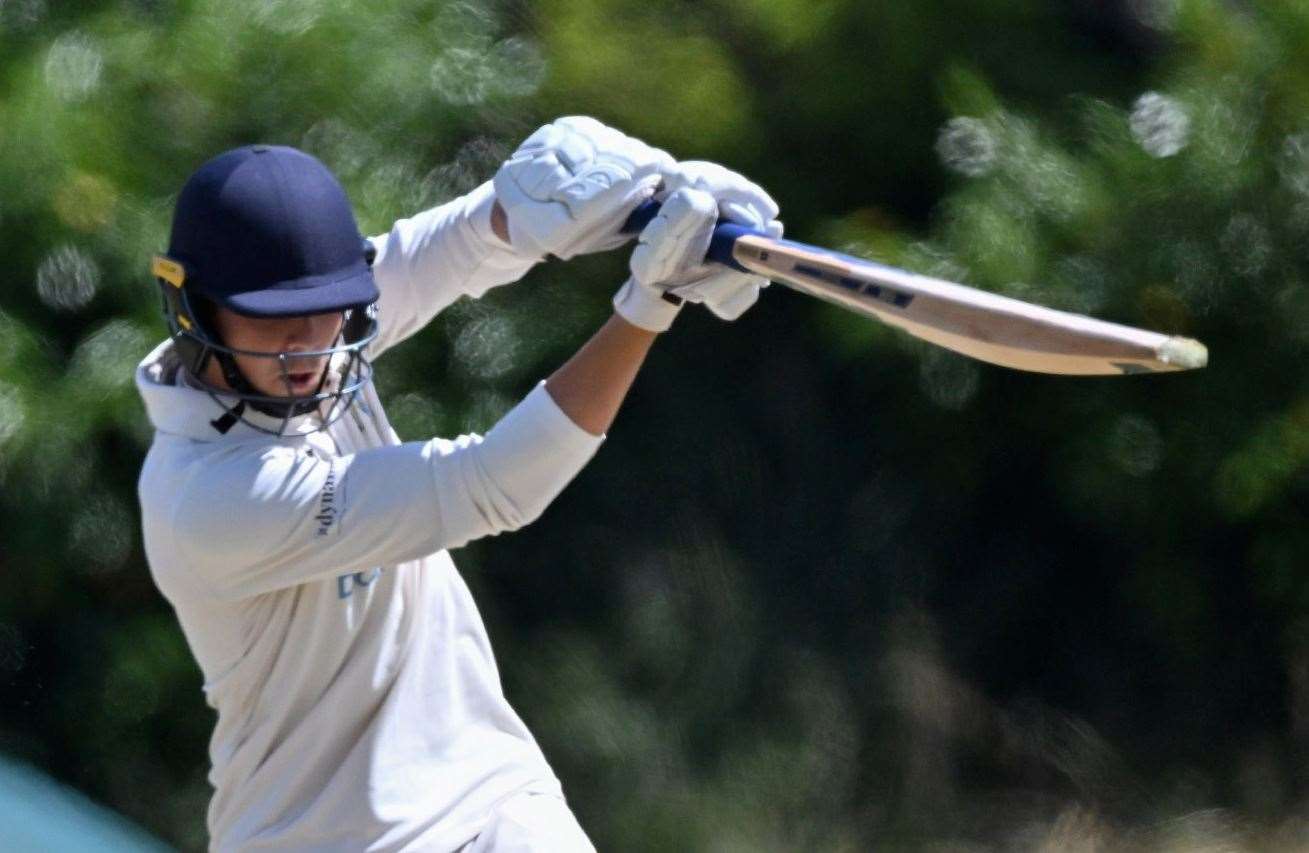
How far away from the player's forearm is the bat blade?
0.60 ft

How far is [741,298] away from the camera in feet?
7.90

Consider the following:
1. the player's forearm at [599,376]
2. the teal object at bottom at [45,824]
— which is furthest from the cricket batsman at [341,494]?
the teal object at bottom at [45,824]

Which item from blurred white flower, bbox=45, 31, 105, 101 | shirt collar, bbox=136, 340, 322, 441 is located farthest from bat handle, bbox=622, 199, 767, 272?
blurred white flower, bbox=45, 31, 105, 101

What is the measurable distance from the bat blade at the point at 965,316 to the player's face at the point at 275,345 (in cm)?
53

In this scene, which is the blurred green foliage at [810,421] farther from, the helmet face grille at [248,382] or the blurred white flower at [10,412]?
the helmet face grille at [248,382]

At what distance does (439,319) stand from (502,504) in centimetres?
240

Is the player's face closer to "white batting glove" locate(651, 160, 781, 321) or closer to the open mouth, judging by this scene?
the open mouth

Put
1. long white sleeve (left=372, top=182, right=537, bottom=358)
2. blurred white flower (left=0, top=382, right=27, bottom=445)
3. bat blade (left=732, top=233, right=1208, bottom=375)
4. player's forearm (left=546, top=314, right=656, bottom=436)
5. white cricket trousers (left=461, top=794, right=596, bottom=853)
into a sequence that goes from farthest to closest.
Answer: blurred white flower (left=0, top=382, right=27, bottom=445), long white sleeve (left=372, top=182, right=537, bottom=358), white cricket trousers (left=461, top=794, right=596, bottom=853), player's forearm (left=546, top=314, right=656, bottom=436), bat blade (left=732, top=233, right=1208, bottom=375)

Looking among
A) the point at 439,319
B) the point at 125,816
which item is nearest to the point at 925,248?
the point at 439,319

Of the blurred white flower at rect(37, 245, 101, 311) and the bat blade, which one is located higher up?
the bat blade

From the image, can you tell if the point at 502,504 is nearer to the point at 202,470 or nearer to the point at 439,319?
the point at 202,470

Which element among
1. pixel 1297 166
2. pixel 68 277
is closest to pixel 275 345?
pixel 68 277

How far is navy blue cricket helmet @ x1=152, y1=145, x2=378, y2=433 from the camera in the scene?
7.24ft

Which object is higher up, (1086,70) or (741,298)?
(741,298)
